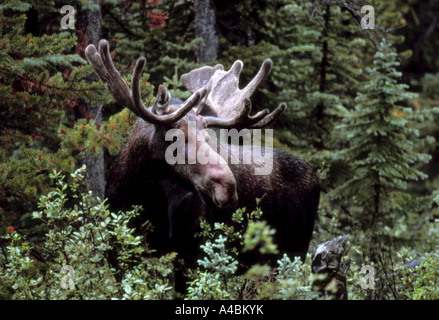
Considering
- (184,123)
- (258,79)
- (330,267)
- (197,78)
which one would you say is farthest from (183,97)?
(330,267)

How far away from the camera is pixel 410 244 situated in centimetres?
972

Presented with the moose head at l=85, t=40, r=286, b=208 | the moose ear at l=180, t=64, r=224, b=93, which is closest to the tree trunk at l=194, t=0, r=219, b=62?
the moose ear at l=180, t=64, r=224, b=93

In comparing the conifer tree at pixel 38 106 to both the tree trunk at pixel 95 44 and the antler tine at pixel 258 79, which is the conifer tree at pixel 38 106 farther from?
the antler tine at pixel 258 79

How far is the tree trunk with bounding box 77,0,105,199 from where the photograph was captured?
8.02m

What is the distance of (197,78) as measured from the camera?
21.1 ft

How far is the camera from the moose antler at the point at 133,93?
478 centimetres

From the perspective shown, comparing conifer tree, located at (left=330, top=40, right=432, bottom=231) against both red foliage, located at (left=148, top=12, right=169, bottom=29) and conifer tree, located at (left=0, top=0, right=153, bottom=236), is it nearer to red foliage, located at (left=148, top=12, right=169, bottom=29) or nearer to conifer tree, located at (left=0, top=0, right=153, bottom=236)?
red foliage, located at (left=148, top=12, right=169, bottom=29)

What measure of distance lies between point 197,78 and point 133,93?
166 cm

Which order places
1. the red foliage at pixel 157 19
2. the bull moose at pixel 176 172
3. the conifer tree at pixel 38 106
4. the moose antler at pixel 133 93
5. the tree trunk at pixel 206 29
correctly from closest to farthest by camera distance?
the bull moose at pixel 176 172, the moose antler at pixel 133 93, the conifer tree at pixel 38 106, the red foliage at pixel 157 19, the tree trunk at pixel 206 29

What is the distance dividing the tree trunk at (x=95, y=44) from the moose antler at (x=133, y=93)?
10.1ft

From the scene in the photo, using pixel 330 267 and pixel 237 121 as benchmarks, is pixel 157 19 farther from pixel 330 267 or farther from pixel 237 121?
pixel 330 267

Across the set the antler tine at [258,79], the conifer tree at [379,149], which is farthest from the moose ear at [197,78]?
the conifer tree at [379,149]
